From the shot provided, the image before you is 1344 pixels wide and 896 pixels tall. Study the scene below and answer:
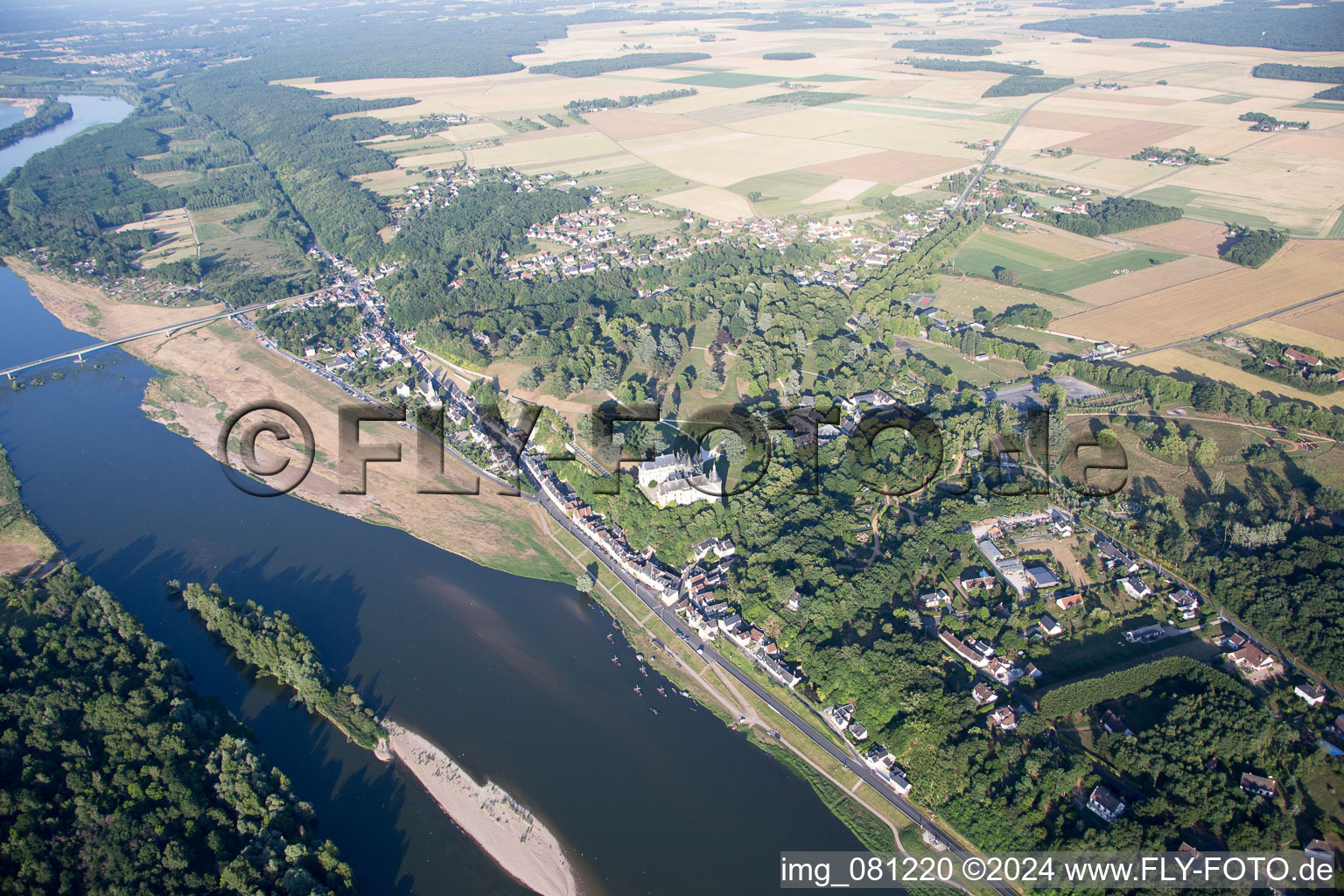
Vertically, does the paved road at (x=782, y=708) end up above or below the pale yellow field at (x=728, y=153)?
below

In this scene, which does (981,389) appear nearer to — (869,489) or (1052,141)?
(869,489)

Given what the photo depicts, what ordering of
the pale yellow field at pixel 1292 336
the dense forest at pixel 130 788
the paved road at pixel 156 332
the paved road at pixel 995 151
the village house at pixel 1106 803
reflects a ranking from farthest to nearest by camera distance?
the paved road at pixel 995 151
the paved road at pixel 156 332
the pale yellow field at pixel 1292 336
the village house at pixel 1106 803
the dense forest at pixel 130 788

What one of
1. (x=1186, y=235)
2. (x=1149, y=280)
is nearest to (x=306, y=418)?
(x=1149, y=280)

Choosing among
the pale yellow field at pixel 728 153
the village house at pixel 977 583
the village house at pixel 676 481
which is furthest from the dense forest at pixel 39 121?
the village house at pixel 977 583

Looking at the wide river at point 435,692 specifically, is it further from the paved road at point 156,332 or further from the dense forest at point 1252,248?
the dense forest at point 1252,248

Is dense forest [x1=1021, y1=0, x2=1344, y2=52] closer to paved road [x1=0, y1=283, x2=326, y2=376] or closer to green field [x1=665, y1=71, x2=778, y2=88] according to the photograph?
green field [x1=665, y1=71, x2=778, y2=88]

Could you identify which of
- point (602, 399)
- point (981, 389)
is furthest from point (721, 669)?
point (981, 389)
